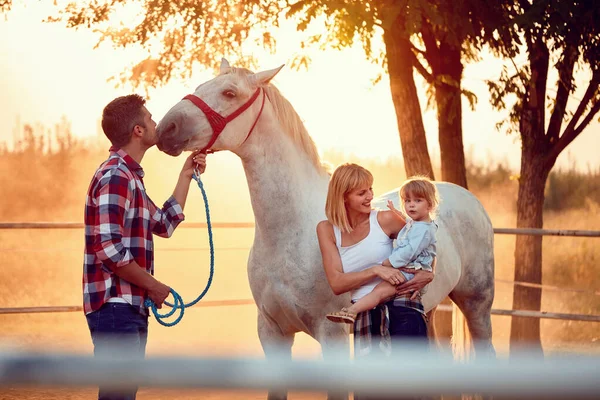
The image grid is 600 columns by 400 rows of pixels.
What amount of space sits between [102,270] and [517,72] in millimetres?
6586

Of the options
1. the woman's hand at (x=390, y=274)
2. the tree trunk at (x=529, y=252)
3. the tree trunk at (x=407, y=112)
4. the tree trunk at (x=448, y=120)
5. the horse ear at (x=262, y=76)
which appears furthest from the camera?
the tree trunk at (x=529, y=252)

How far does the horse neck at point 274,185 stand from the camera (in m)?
3.55

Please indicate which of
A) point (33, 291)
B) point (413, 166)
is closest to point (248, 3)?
point (413, 166)

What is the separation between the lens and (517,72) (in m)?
8.13

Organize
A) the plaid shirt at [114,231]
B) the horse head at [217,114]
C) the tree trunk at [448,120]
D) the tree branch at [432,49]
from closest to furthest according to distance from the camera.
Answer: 1. the plaid shirt at [114,231]
2. the horse head at [217,114]
3. the tree trunk at [448,120]
4. the tree branch at [432,49]

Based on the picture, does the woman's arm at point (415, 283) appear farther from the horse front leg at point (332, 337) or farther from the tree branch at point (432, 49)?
the tree branch at point (432, 49)

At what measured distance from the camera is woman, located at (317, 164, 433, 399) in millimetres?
2842

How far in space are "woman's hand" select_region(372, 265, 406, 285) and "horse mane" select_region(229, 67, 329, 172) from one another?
1061mm

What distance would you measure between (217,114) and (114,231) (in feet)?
3.41

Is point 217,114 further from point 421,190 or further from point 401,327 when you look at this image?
point 401,327

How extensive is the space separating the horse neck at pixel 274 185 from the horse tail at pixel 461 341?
2035 mm

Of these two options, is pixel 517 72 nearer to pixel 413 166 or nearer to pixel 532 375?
pixel 413 166

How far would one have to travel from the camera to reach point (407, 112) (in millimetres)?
7402

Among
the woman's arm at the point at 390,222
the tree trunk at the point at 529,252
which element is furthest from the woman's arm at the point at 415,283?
the tree trunk at the point at 529,252
